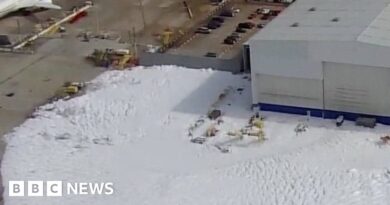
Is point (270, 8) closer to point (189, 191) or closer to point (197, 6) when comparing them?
point (197, 6)

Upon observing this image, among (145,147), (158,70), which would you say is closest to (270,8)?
(158,70)

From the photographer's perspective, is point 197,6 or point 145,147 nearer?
point 145,147

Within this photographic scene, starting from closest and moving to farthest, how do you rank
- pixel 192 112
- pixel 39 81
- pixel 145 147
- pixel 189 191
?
pixel 189 191
pixel 145 147
pixel 192 112
pixel 39 81

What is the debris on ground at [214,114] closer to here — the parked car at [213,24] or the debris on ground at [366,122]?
the debris on ground at [366,122]

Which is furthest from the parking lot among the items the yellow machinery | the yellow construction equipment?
the yellow construction equipment

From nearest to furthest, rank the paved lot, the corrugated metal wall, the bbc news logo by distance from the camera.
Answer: the bbc news logo < the corrugated metal wall < the paved lot

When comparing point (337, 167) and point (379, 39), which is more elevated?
point (379, 39)

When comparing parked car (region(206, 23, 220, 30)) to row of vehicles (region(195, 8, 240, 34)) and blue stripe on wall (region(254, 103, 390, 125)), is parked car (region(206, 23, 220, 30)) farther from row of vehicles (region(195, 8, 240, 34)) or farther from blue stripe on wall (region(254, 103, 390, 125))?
blue stripe on wall (region(254, 103, 390, 125))

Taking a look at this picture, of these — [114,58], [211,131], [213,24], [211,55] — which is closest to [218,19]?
[213,24]
